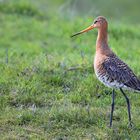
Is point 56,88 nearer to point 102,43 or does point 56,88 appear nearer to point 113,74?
point 102,43

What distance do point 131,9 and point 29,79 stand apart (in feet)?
34.1

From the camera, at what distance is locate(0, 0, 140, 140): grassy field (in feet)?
24.6

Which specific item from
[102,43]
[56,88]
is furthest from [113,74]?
[56,88]

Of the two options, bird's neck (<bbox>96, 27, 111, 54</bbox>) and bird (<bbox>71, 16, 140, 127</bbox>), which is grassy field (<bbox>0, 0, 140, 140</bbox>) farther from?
bird's neck (<bbox>96, 27, 111, 54</bbox>)

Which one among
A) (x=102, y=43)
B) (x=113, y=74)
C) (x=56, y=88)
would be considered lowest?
(x=56, y=88)

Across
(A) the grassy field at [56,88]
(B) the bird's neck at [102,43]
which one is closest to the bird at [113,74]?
(B) the bird's neck at [102,43]

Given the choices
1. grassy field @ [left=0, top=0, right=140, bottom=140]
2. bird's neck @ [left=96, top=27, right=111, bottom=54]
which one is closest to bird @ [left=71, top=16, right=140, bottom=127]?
bird's neck @ [left=96, top=27, right=111, bottom=54]

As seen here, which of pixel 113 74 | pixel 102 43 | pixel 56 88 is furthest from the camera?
pixel 56 88

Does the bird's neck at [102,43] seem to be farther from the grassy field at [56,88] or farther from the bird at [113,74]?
the grassy field at [56,88]

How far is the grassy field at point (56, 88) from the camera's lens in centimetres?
750

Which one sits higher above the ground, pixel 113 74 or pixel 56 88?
pixel 113 74

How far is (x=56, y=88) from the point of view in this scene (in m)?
8.91

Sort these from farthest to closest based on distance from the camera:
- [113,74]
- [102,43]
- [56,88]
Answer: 1. [56,88]
2. [102,43]
3. [113,74]

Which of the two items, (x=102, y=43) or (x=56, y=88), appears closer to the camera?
(x=102, y=43)
